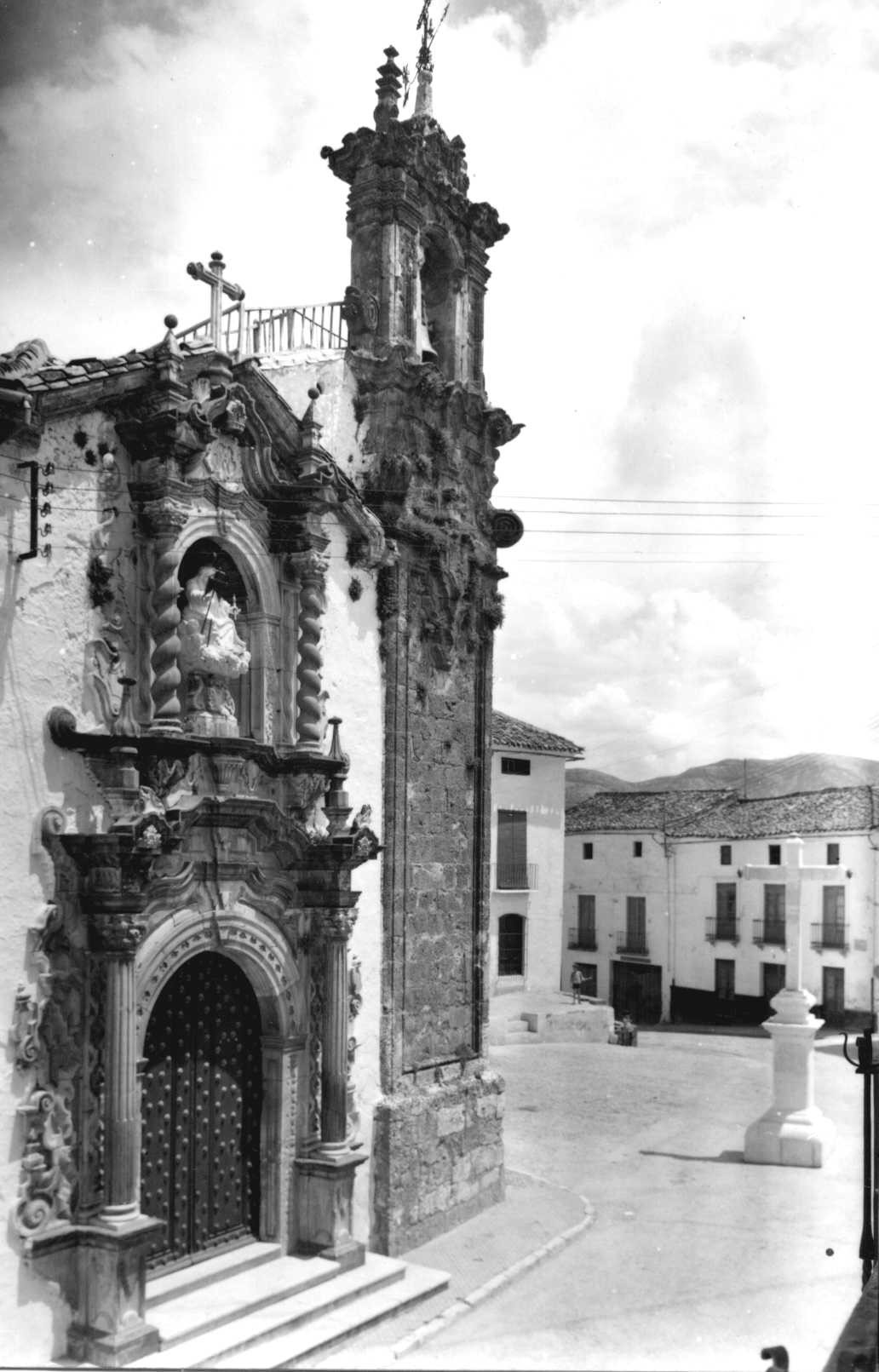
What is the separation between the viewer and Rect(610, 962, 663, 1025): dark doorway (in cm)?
2291

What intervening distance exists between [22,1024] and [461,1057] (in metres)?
5.33

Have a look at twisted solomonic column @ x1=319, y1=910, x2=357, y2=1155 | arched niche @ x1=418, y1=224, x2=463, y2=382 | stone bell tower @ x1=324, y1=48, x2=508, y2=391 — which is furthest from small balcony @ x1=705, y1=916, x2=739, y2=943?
twisted solomonic column @ x1=319, y1=910, x2=357, y2=1155

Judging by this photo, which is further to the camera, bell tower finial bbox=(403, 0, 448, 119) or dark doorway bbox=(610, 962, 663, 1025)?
dark doorway bbox=(610, 962, 663, 1025)

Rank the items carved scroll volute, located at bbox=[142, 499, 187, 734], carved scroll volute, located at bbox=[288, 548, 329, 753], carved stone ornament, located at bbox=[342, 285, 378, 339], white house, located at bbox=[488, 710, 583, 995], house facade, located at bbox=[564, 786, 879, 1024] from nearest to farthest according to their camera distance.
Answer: carved scroll volute, located at bbox=[142, 499, 187, 734]
carved scroll volute, located at bbox=[288, 548, 329, 753]
carved stone ornament, located at bbox=[342, 285, 378, 339]
house facade, located at bbox=[564, 786, 879, 1024]
white house, located at bbox=[488, 710, 583, 995]

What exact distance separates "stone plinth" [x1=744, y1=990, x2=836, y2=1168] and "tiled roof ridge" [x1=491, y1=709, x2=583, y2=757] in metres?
10.3

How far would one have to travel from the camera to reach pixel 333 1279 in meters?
9.06

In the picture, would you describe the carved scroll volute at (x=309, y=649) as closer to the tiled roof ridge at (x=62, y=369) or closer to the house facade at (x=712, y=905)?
the tiled roof ridge at (x=62, y=369)

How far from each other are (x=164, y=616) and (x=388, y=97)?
5.64 meters

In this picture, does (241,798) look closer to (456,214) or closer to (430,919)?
(430,919)

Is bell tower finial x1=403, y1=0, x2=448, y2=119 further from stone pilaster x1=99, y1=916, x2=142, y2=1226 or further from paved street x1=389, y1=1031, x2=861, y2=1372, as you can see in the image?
paved street x1=389, y1=1031, x2=861, y2=1372

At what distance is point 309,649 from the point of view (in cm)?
973

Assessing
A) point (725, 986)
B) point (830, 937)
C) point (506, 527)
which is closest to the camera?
point (506, 527)

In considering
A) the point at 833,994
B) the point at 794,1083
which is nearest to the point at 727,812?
the point at 833,994

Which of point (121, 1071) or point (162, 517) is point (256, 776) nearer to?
point (162, 517)
